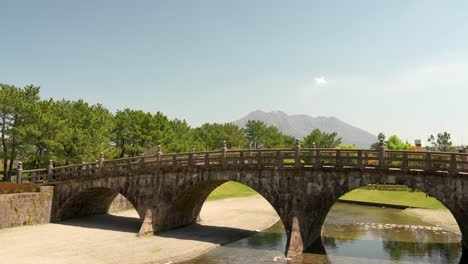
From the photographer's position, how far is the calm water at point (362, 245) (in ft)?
82.8

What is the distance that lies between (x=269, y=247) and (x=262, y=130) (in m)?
97.9

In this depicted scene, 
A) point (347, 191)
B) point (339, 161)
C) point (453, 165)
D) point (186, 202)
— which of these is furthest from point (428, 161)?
point (186, 202)

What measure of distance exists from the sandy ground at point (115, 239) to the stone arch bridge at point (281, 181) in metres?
2.39

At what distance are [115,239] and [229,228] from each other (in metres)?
10.7

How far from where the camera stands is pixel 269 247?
1125 inches

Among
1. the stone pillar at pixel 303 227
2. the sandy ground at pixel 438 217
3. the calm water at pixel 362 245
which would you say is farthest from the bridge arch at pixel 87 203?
the sandy ground at pixel 438 217

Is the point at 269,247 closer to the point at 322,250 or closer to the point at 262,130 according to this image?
the point at 322,250

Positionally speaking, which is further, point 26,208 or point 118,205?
point 118,205

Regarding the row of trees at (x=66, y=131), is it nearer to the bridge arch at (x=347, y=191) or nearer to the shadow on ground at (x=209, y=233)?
the shadow on ground at (x=209, y=233)

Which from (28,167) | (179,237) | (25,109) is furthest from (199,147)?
(179,237)

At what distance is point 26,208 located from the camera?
34.3 m

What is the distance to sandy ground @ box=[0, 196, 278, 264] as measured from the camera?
24391 millimetres

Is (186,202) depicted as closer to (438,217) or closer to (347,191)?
(347,191)

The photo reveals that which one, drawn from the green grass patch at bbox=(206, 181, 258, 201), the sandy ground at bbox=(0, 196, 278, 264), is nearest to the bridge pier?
the sandy ground at bbox=(0, 196, 278, 264)
